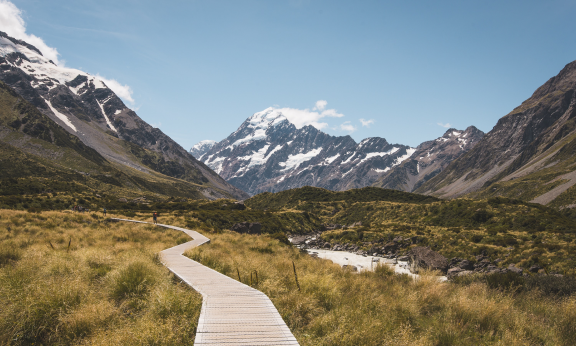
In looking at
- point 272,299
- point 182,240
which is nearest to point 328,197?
point 182,240

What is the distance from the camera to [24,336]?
6406mm

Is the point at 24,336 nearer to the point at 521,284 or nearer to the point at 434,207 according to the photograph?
the point at 521,284

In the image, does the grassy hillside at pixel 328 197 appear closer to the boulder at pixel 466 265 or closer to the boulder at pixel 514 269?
the boulder at pixel 466 265

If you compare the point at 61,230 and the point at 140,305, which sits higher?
the point at 140,305

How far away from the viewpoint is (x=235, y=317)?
22.2 feet

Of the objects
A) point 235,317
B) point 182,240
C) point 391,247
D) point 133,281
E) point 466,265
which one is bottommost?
point 391,247

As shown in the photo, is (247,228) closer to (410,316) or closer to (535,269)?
(535,269)

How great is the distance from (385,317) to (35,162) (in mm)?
176320

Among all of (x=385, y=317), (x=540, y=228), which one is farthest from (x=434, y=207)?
(x=385, y=317)

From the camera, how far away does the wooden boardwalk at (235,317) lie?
5727 millimetres

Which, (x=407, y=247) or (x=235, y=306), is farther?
(x=407, y=247)

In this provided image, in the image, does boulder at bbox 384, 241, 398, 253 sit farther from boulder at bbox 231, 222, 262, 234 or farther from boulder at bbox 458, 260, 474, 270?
boulder at bbox 231, 222, 262, 234

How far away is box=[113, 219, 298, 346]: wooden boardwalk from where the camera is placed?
573 centimetres

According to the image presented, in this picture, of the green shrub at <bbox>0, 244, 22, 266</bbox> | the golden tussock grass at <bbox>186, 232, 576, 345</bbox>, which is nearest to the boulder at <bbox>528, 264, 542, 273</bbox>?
the golden tussock grass at <bbox>186, 232, 576, 345</bbox>
